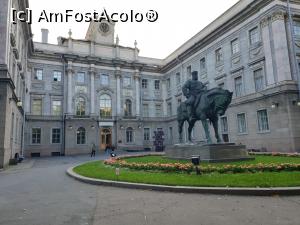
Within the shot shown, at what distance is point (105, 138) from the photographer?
43812 mm

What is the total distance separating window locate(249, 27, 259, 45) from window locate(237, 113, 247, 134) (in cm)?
823

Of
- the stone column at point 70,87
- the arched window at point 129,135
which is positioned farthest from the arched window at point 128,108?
the stone column at point 70,87

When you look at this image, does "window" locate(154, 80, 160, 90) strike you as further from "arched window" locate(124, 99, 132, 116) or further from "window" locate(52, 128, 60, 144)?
"window" locate(52, 128, 60, 144)

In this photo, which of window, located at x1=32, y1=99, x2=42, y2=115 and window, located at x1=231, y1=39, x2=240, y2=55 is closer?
window, located at x1=231, y1=39, x2=240, y2=55

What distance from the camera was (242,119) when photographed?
31109mm

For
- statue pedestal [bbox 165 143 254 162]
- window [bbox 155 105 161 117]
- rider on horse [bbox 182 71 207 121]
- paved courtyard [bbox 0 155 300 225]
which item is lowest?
paved courtyard [bbox 0 155 300 225]

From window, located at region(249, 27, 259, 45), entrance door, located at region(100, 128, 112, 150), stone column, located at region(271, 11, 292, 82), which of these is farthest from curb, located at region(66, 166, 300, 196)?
entrance door, located at region(100, 128, 112, 150)

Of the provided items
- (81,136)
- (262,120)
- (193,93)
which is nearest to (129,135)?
(81,136)

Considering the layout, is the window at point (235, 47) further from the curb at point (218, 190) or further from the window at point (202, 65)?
the curb at point (218, 190)

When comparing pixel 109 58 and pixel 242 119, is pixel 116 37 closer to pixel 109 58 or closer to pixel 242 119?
pixel 109 58

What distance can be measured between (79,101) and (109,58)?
9.16 m

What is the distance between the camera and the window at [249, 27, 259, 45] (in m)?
29.4

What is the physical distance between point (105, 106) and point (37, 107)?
1042cm

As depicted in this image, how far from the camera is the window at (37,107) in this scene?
1590 inches
